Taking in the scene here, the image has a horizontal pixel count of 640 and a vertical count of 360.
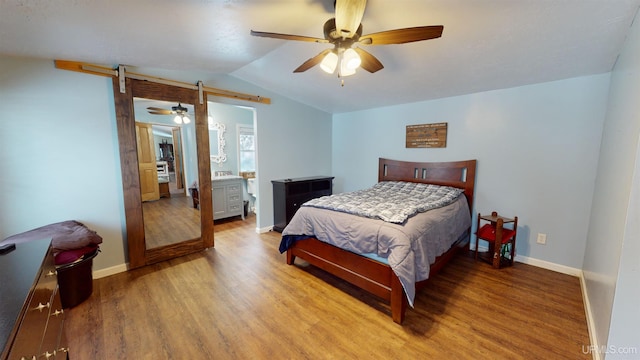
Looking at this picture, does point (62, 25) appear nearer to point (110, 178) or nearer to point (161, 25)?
point (161, 25)

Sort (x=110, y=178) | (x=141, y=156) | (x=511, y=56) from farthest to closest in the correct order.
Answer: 1. (x=141, y=156)
2. (x=110, y=178)
3. (x=511, y=56)

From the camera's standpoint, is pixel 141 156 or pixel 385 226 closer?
pixel 385 226

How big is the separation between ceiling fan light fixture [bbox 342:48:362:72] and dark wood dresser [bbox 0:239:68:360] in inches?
83.0

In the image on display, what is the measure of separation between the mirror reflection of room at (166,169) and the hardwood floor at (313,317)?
563mm

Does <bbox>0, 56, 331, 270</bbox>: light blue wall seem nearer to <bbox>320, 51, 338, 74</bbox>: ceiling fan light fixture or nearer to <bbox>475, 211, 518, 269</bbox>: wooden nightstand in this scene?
<bbox>320, 51, 338, 74</bbox>: ceiling fan light fixture

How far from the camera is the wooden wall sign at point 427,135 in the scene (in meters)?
3.59

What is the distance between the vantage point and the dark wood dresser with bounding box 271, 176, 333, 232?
4.09 meters

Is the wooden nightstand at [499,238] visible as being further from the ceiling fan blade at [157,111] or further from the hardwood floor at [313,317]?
the ceiling fan blade at [157,111]

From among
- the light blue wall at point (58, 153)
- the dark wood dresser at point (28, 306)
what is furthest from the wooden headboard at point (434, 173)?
the dark wood dresser at point (28, 306)

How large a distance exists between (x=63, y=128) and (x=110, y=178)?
→ 0.61 metres

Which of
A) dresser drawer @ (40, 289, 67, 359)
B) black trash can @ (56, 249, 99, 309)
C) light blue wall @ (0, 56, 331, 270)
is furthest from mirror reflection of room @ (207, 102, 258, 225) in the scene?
dresser drawer @ (40, 289, 67, 359)

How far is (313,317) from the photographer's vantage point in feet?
6.77

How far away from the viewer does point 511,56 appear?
2.33m

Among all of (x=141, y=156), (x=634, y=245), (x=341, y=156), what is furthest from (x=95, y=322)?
(x=341, y=156)
